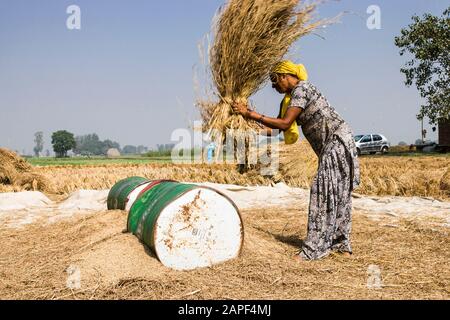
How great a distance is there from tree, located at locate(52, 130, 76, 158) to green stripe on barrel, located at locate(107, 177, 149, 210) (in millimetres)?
86012

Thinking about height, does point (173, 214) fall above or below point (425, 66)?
below

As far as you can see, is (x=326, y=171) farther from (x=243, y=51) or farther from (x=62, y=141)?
(x=62, y=141)

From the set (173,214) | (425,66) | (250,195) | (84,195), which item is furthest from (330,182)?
(425,66)

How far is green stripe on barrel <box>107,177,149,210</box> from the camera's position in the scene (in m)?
5.62

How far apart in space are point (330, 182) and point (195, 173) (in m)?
6.56

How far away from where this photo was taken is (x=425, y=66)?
2608cm

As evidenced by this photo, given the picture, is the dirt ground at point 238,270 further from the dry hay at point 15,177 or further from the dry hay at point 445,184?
the dry hay at point 15,177

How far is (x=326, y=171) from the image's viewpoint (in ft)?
13.3

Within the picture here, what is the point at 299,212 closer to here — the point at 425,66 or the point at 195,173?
the point at 195,173

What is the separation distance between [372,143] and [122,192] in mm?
26754

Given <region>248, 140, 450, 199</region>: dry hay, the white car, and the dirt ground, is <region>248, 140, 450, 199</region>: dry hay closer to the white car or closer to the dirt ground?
the dirt ground

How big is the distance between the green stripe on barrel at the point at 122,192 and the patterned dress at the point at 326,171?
2322 millimetres

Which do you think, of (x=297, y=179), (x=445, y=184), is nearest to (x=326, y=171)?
(x=445, y=184)
